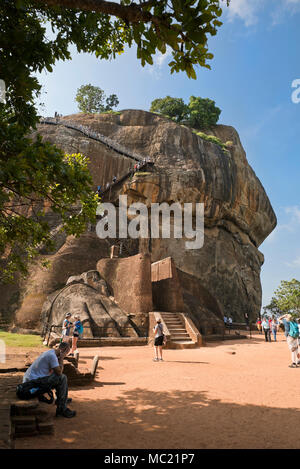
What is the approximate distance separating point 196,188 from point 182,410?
28.9 m

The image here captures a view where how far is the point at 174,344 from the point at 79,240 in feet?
46.5

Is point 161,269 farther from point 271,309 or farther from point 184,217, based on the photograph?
point 271,309

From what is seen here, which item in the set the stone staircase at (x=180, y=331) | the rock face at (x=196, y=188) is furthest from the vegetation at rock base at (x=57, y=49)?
the rock face at (x=196, y=188)

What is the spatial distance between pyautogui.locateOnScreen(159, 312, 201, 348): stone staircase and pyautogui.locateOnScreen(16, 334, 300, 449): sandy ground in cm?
439

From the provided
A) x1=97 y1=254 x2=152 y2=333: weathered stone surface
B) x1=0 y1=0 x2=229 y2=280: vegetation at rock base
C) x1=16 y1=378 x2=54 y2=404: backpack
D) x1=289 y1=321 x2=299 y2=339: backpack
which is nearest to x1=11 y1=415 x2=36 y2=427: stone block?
x1=16 y1=378 x2=54 y2=404: backpack

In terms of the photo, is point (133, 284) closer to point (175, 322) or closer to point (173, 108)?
point (175, 322)

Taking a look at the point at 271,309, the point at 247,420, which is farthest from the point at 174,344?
the point at 271,309

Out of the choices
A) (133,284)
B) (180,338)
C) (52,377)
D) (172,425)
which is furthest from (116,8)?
(133,284)

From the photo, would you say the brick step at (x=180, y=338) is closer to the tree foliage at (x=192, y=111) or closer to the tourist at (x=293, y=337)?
the tourist at (x=293, y=337)

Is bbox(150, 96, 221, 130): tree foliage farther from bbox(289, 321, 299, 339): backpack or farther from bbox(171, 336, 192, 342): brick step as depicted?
bbox(289, 321, 299, 339): backpack

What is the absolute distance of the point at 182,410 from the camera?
14.1 ft

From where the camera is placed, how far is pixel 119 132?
3803 centimetres

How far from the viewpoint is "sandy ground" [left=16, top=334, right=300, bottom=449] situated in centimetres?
321

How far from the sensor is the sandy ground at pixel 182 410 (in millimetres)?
3209
